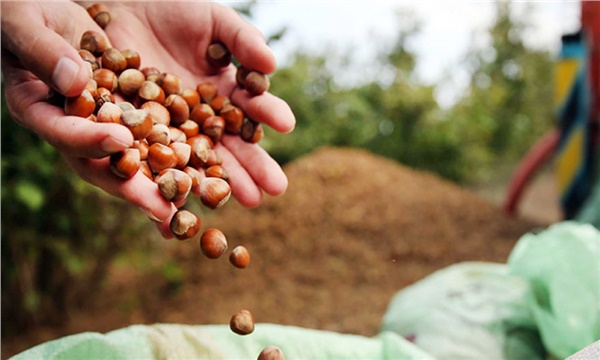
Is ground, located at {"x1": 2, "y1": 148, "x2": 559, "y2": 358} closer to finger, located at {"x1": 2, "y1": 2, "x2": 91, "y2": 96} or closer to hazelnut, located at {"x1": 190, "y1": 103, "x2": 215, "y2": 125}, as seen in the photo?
hazelnut, located at {"x1": 190, "y1": 103, "x2": 215, "y2": 125}

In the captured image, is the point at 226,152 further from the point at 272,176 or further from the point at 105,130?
the point at 105,130

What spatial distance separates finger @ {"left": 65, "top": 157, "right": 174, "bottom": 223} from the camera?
1061 mm

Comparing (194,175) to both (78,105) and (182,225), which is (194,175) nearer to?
(182,225)

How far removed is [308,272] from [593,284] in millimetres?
1804

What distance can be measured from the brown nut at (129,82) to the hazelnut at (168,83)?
2.1 inches

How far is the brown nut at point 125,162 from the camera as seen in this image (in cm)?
103

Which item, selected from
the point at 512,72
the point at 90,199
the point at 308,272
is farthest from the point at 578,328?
the point at 512,72

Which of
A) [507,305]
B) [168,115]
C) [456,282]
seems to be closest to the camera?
[168,115]

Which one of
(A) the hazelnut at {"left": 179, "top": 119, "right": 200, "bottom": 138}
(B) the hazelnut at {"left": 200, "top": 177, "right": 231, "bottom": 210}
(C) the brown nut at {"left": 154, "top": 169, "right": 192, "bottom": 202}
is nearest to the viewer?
(C) the brown nut at {"left": 154, "top": 169, "right": 192, "bottom": 202}

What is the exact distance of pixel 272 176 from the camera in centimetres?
133

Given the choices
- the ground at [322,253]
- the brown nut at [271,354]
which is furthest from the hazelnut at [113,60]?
the ground at [322,253]

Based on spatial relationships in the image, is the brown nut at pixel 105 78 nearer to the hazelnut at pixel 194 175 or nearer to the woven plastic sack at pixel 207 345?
the hazelnut at pixel 194 175

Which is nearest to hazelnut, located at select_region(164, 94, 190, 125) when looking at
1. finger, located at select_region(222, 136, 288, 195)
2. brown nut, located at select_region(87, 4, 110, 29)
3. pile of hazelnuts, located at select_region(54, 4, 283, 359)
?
pile of hazelnuts, located at select_region(54, 4, 283, 359)

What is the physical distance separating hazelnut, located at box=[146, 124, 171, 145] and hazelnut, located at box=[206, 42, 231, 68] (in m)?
0.29
